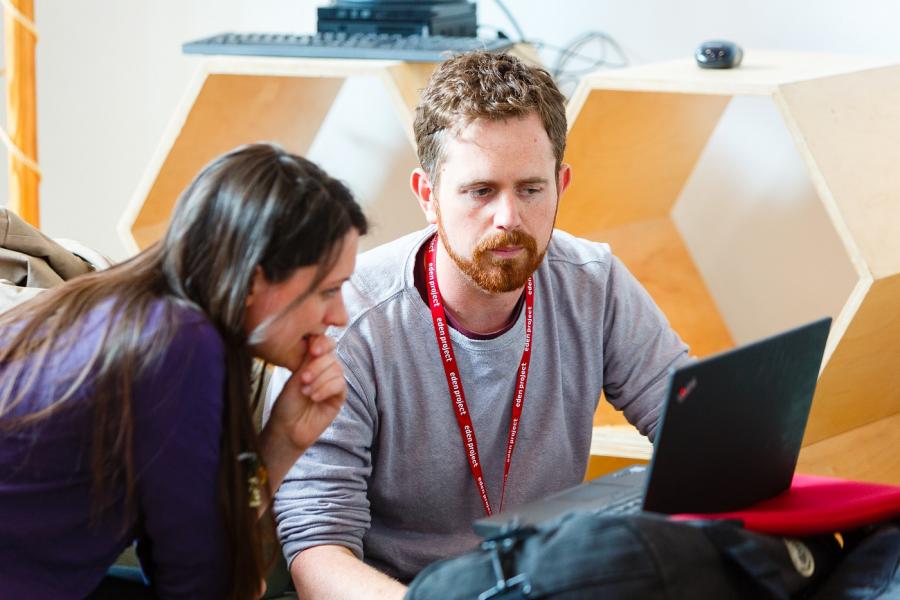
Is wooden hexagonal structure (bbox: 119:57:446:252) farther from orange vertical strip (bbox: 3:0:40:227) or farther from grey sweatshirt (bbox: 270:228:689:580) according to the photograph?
grey sweatshirt (bbox: 270:228:689:580)

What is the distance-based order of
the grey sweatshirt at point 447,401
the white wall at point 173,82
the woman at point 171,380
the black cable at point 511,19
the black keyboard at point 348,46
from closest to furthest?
1. the woman at point 171,380
2. the grey sweatshirt at point 447,401
3. the black keyboard at point 348,46
4. the white wall at point 173,82
5. the black cable at point 511,19

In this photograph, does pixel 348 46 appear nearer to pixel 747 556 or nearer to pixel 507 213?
pixel 507 213

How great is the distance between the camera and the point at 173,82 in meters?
2.77

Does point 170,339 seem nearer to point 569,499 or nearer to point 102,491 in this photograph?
point 102,491

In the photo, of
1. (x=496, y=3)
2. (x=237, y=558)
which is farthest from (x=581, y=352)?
(x=496, y=3)

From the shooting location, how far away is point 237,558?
113 centimetres

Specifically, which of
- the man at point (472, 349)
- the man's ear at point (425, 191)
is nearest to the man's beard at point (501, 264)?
the man at point (472, 349)

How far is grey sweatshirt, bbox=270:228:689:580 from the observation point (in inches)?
53.7

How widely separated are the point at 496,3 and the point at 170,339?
5.19ft

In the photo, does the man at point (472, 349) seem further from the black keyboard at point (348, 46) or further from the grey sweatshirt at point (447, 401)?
the black keyboard at point (348, 46)

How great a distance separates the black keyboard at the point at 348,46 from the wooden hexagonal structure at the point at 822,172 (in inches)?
9.1

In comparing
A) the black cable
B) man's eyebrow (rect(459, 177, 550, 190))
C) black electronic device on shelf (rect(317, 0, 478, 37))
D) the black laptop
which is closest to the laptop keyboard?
the black laptop

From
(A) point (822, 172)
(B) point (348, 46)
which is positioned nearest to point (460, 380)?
(A) point (822, 172)

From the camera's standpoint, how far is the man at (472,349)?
4.56 ft
